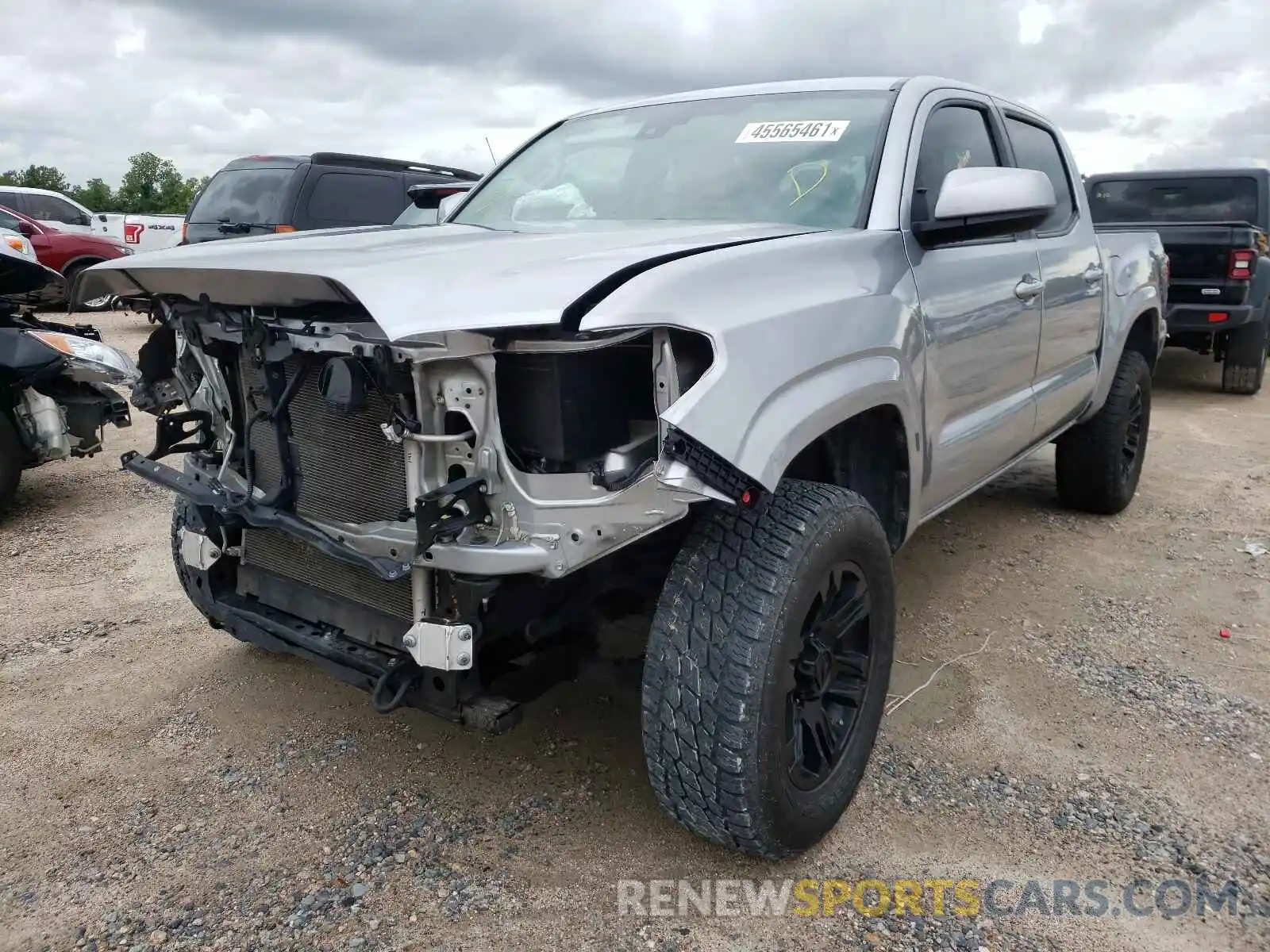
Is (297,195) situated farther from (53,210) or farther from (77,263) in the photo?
(53,210)

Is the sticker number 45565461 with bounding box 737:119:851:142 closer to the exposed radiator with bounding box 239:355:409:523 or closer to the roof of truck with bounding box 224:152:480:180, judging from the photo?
the exposed radiator with bounding box 239:355:409:523

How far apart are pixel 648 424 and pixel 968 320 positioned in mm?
1354

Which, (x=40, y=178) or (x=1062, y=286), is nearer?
(x=1062, y=286)

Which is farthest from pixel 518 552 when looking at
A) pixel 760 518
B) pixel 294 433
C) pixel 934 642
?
pixel 934 642

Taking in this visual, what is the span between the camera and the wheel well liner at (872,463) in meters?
2.70

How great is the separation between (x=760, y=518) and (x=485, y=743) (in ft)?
4.13

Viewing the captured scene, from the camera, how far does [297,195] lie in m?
8.77

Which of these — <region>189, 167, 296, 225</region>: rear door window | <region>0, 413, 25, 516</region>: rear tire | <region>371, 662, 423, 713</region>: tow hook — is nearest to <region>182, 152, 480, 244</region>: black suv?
<region>189, 167, 296, 225</region>: rear door window

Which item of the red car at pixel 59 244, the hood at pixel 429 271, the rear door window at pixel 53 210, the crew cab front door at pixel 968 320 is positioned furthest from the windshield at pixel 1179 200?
the rear door window at pixel 53 210

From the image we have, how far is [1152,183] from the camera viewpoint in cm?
973

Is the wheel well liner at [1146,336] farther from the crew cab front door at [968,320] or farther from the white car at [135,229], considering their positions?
the white car at [135,229]

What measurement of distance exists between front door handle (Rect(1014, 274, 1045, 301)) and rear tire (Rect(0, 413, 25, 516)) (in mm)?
4660

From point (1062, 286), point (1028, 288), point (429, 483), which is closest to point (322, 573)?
point (429, 483)

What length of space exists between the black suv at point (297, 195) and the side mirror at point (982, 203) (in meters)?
6.51
